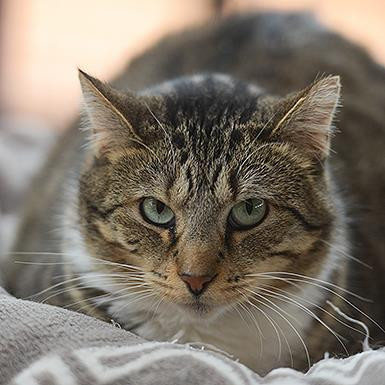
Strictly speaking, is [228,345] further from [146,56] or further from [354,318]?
[146,56]

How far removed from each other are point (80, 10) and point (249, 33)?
5.67 ft


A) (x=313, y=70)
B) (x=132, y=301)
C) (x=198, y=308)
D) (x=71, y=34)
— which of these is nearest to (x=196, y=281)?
(x=198, y=308)

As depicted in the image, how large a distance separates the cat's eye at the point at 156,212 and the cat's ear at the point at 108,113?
0.35 feet

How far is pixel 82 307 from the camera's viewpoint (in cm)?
141

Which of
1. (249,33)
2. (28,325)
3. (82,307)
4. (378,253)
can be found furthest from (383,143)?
(28,325)

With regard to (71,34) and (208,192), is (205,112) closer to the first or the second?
(208,192)

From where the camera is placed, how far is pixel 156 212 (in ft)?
4.25

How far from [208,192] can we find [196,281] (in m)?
0.14

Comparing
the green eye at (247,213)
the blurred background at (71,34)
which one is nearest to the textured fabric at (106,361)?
the green eye at (247,213)

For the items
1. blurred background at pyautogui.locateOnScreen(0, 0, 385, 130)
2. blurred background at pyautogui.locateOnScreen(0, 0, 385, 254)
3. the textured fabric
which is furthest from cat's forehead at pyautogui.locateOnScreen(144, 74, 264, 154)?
blurred background at pyautogui.locateOnScreen(0, 0, 385, 130)

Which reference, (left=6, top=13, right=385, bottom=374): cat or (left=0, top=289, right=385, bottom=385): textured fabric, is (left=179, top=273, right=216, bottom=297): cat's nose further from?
(left=0, top=289, right=385, bottom=385): textured fabric

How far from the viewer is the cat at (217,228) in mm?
1263

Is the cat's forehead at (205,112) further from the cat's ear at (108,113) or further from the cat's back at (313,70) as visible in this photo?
the cat's back at (313,70)

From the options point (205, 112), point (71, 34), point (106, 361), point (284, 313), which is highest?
point (71, 34)
